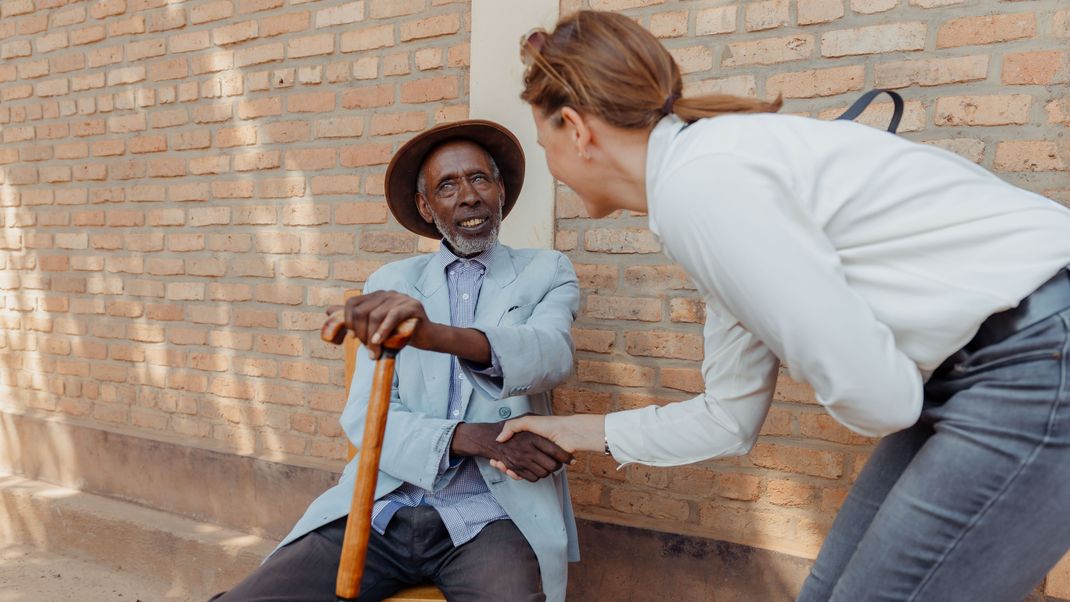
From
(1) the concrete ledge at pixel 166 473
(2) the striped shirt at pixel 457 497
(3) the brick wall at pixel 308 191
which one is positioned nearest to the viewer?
(2) the striped shirt at pixel 457 497

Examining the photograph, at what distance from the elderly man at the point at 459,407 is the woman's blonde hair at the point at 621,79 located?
599 millimetres

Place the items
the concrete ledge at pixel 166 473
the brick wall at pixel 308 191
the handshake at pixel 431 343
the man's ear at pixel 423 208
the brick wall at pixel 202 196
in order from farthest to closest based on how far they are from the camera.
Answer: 1. the concrete ledge at pixel 166 473
2. the brick wall at pixel 202 196
3. the man's ear at pixel 423 208
4. the brick wall at pixel 308 191
5. the handshake at pixel 431 343

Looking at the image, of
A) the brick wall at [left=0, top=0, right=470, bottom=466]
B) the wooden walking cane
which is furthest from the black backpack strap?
the brick wall at [left=0, top=0, right=470, bottom=466]

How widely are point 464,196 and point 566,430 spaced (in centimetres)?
84

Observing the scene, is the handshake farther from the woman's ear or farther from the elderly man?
the woman's ear

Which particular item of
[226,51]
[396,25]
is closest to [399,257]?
[396,25]

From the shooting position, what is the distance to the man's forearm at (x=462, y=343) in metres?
1.87

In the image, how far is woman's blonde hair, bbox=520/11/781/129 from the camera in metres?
1.42

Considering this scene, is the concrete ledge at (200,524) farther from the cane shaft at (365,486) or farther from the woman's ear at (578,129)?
the woman's ear at (578,129)

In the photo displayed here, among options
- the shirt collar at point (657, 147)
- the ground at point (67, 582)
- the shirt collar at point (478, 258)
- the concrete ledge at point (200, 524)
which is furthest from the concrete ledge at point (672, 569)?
the ground at point (67, 582)

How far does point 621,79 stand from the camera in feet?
4.66

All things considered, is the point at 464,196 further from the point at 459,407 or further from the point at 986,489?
the point at 986,489

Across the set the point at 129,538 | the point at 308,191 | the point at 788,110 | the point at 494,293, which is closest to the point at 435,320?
the point at 494,293

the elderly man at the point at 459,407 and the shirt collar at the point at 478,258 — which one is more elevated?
the shirt collar at the point at 478,258
